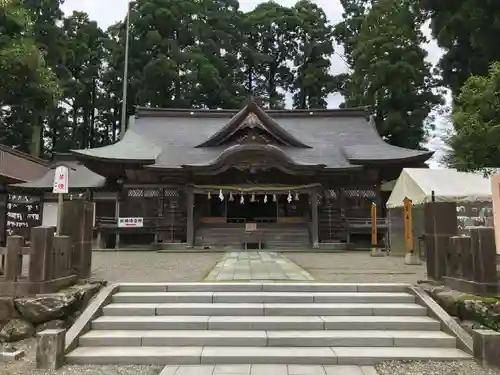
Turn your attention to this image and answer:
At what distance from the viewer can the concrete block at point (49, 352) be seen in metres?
4.58

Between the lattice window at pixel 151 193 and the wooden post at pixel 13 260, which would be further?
the lattice window at pixel 151 193

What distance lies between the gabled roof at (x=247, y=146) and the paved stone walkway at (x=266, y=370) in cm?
1186

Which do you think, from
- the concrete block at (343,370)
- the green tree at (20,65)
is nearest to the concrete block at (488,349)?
the concrete block at (343,370)

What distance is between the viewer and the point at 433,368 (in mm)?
4566

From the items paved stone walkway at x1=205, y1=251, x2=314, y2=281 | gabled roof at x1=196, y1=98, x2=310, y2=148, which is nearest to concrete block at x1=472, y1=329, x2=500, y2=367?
paved stone walkway at x1=205, y1=251, x2=314, y2=281

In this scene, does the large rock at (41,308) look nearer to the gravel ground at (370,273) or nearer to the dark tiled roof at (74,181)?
the gravel ground at (370,273)

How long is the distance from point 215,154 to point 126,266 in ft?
30.5

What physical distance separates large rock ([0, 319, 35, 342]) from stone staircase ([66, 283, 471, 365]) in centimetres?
79

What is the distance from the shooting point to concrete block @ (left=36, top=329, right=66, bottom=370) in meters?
4.58

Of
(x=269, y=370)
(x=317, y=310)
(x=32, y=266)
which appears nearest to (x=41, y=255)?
(x=32, y=266)

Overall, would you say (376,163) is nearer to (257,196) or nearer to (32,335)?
(257,196)

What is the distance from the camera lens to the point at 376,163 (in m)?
16.7

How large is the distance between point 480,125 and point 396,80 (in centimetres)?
2176

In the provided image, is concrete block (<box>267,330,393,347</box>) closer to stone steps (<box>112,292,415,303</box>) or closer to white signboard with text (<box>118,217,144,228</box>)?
stone steps (<box>112,292,415,303</box>)
